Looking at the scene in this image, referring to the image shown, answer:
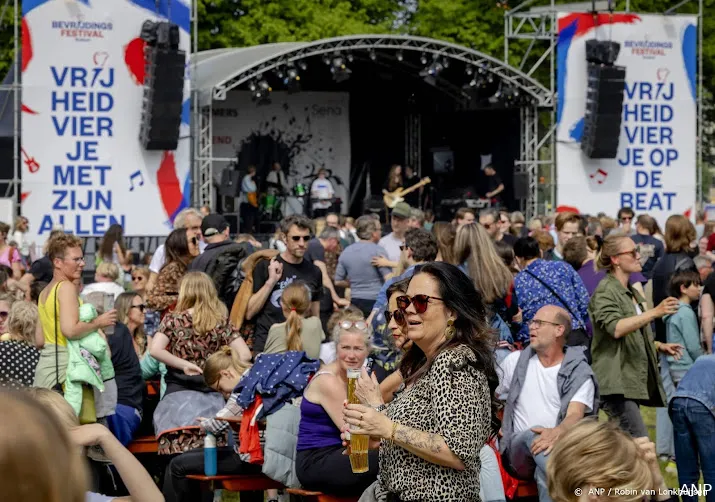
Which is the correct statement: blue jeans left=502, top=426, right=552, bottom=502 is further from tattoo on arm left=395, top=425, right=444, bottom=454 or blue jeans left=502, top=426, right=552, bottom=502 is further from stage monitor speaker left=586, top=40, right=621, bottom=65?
stage monitor speaker left=586, top=40, right=621, bottom=65

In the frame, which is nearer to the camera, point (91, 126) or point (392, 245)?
point (392, 245)

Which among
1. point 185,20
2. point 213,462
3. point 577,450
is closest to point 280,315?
point 213,462

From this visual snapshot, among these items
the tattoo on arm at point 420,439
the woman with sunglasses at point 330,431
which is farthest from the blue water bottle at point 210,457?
the tattoo on arm at point 420,439

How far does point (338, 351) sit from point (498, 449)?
1036mm

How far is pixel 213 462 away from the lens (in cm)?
630

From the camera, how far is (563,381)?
19.0 ft

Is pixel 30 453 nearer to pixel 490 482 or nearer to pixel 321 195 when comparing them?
pixel 490 482

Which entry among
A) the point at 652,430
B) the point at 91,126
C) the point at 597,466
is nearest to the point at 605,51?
the point at 91,126

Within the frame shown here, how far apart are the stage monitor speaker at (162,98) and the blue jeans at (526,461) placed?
1287 cm

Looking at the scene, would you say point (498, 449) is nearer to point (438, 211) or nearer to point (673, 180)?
point (673, 180)

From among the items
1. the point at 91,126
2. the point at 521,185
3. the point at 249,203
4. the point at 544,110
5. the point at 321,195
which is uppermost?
the point at 544,110

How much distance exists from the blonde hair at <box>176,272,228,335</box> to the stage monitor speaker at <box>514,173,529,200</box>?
1551 cm

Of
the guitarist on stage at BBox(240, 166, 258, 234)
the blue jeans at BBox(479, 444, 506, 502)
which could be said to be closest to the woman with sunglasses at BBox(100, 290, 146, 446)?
the blue jeans at BBox(479, 444, 506, 502)

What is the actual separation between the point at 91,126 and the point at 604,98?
8.64 metres
